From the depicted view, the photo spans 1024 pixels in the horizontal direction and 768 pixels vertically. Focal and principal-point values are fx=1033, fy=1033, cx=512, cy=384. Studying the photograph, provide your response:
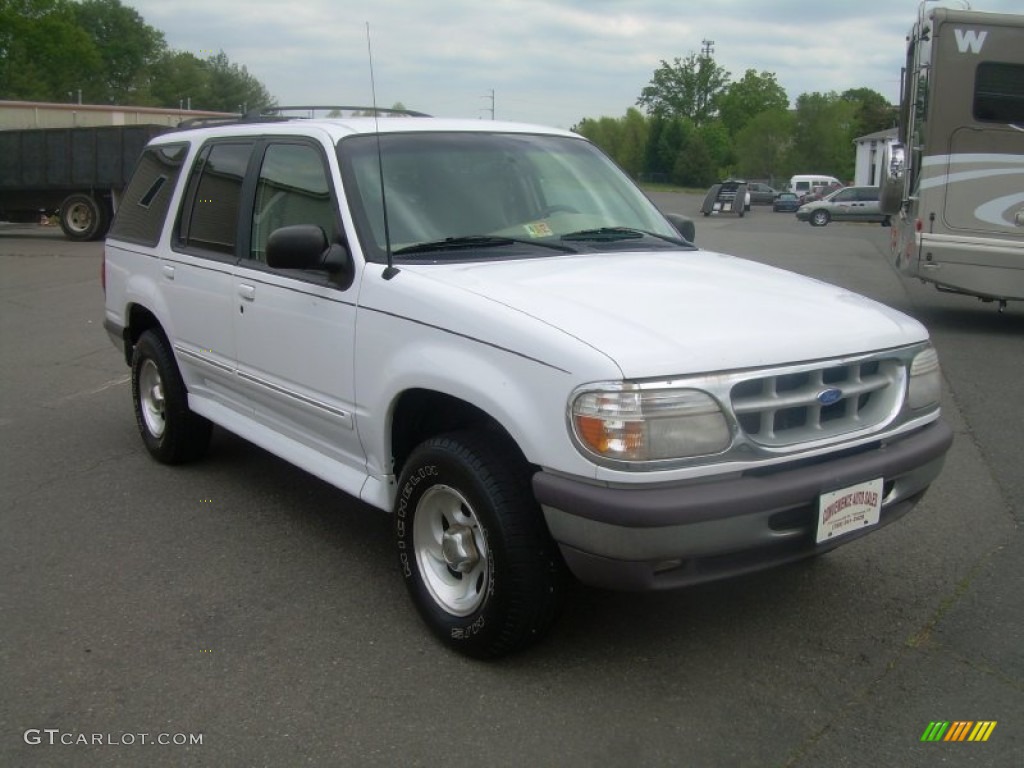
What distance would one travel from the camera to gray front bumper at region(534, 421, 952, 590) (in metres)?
3.07

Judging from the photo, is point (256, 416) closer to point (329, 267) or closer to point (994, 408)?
point (329, 267)

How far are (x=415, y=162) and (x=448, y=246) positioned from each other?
1.67 ft

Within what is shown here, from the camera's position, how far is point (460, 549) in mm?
3691

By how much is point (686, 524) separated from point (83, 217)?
2318 centimetres

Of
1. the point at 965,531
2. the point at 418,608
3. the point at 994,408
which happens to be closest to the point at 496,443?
the point at 418,608

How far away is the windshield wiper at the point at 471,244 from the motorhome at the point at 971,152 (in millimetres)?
7595

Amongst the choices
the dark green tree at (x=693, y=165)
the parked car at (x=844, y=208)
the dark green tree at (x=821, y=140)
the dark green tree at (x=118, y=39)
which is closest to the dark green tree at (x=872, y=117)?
the dark green tree at (x=821, y=140)

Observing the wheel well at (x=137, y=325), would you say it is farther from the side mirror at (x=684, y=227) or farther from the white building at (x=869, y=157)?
the white building at (x=869, y=157)

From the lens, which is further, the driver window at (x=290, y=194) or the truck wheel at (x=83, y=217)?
the truck wheel at (x=83, y=217)

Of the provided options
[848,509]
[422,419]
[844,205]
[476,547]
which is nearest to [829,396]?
[848,509]

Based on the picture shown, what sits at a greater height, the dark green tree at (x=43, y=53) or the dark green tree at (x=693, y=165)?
the dark green tree at (x=43, y=53)

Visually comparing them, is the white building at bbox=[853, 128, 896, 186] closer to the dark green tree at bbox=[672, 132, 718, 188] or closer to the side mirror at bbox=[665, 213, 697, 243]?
the dark green tree at bbox=[672, 132, 718, 188]

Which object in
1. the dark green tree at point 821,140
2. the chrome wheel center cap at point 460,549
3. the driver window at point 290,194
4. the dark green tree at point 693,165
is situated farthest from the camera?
→ the dark green tree at point 821,140

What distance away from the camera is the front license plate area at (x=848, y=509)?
11.0 feet
